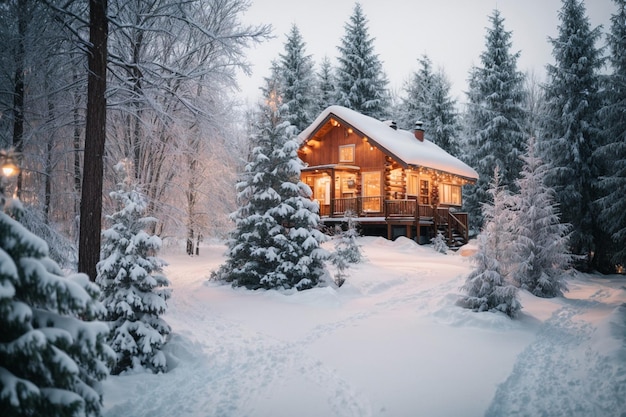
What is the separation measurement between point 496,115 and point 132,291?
30.5 m

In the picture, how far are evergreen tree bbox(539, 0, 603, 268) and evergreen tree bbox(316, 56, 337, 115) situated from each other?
20.2m

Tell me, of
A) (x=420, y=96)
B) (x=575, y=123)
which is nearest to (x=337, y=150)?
(x=575, y=123)

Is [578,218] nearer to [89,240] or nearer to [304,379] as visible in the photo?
[304,379]

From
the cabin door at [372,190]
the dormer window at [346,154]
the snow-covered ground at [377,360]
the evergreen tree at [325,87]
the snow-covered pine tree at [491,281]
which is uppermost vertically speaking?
the evergreen tree at [325,87]

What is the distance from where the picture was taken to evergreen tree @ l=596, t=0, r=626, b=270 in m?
14.1

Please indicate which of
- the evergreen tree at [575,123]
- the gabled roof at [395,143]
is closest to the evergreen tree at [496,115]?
the gabled roof at [395,143]

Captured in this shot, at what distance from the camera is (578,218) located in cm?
1917

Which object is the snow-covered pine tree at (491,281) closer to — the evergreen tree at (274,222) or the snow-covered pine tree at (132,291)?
the evergreen tree at (274,222)

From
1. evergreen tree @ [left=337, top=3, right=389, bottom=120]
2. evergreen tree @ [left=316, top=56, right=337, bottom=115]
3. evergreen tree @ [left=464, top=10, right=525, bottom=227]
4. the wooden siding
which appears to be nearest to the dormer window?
the wooden siding

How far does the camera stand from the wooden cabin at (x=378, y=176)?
75.6 ft

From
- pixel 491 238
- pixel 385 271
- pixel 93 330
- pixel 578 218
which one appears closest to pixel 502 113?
pixel 578 218

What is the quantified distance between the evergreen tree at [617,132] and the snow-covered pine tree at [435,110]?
18534mm

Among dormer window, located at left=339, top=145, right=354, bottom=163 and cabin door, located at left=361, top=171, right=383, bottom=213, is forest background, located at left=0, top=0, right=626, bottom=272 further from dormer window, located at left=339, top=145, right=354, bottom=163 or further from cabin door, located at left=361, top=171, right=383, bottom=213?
cabin door, located at left=361, top=171, right=383, bottom=213

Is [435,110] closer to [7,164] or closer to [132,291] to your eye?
[132,291]
